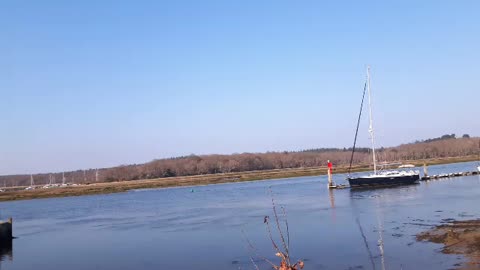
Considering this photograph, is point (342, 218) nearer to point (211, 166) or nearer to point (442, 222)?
point (442, 222)

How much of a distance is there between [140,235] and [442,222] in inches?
679

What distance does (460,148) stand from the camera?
190 metres

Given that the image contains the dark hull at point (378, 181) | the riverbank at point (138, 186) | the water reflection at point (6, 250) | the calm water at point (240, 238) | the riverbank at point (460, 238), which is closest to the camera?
the riverbank at point (460, 238)

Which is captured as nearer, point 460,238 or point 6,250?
point 460,238

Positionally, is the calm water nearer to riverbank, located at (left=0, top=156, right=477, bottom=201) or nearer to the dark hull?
the dark hull

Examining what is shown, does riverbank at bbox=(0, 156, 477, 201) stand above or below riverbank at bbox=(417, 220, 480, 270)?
above

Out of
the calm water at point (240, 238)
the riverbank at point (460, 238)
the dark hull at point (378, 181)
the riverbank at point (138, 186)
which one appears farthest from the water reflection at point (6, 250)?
the riverbank at point (138, 186)

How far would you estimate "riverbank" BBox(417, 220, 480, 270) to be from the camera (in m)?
17.6

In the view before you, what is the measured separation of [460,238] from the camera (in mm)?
21047

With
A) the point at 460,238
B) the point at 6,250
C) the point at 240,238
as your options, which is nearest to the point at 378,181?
the point at 240,238

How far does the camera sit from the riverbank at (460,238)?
57.8 feet

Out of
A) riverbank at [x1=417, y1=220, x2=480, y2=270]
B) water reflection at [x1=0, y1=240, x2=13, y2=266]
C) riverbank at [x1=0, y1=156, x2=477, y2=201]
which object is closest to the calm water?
water reflection at [x1=0, y1=240, x2=13, y2=266]

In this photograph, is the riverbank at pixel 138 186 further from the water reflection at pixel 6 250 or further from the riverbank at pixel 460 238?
the riverbank at pixel 460 238

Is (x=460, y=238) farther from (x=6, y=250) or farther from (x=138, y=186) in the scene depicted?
(x=138, y=186)
